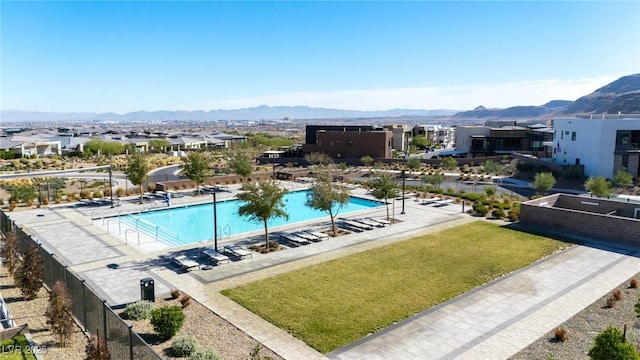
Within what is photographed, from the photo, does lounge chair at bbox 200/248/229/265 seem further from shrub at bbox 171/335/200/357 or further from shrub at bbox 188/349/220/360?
shrub at bbox 188/349/220/360

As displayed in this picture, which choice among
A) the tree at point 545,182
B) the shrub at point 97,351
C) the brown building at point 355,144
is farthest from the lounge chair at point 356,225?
the brown building at point 355,144

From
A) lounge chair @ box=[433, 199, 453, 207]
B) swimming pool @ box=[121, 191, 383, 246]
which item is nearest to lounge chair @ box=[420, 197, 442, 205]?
lounge chair @ box=[433, 199, 453, 207]

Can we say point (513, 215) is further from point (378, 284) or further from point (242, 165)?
point (242, 165)

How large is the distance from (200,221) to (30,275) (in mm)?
15443

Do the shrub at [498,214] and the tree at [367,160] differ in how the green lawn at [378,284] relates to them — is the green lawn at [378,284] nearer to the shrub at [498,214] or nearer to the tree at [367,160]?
the shrub at [498,214]

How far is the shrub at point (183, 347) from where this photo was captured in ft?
39.5

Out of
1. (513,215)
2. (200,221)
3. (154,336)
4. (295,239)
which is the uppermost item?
(513,215)

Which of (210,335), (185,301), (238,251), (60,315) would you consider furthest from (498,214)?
(60,315)

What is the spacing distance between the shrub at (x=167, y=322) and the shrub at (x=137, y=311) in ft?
5.21

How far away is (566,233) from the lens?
82.6 ft

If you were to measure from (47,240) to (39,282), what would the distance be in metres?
9.38

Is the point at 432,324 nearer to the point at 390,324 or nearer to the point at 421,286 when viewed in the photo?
the point at 390,324

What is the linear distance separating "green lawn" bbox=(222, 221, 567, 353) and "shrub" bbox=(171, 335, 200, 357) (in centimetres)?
284

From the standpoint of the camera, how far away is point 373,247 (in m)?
22.4
